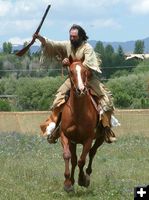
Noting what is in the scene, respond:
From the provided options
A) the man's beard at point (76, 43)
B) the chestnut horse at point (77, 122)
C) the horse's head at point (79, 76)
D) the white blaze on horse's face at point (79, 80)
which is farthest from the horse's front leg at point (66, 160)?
the man's beard at point (76, 43)

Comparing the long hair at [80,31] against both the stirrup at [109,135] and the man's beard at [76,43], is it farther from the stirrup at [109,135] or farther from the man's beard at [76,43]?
the stirrup at [109,135]

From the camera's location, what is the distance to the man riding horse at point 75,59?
10711 millimetres

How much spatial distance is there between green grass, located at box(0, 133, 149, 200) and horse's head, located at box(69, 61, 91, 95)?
161cm

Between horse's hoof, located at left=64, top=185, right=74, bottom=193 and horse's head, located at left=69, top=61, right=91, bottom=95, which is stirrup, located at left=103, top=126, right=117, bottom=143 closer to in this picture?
horse's hoof, located at left=64, top=185, right=74, bottom=193

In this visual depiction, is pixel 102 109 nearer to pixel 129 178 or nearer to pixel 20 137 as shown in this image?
pixel 129 178

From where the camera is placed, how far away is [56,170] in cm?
1429

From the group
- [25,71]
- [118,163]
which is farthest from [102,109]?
[25,71]

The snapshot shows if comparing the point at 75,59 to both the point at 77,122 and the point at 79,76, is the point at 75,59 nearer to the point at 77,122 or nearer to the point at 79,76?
the point at 79,76

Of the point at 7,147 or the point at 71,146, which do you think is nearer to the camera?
the point at 71,146

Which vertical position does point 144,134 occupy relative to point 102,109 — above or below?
below

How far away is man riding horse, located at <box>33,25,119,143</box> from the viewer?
10711 mm

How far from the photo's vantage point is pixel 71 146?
→ 427 inches

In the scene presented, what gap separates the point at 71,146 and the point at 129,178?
8.22 ft

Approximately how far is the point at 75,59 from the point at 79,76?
0.91 m
